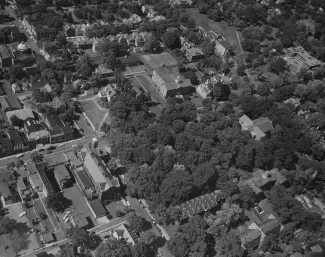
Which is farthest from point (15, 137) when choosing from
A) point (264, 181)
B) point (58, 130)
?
point (264, 181)

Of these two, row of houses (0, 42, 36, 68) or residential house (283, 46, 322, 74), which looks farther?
residential house (283, 46, 322, 74)

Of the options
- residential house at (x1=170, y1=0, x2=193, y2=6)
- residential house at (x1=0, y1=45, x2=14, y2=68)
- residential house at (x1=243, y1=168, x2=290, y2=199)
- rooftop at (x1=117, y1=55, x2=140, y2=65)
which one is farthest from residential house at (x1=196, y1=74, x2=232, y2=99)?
residential house at (x1=0, y1=45, x2=14, y2=68)

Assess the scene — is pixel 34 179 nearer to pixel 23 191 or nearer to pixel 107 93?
pixel 23 191

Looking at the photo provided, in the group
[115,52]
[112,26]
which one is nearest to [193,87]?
[115,52]

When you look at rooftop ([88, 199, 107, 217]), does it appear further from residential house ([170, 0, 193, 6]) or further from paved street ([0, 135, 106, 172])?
residential house ([170, 0, 193, 6])

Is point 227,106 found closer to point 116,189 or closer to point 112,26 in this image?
point 116,189

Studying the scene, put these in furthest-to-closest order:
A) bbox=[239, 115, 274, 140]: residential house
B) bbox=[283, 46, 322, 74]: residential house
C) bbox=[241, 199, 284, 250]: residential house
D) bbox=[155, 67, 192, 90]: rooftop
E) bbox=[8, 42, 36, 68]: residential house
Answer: bbox=[283, 46, 322, 74]: residential house, bbox=[155, 67, 192, 90]: rooftop, bbox=[8, 42, 36, 68]: residential house, bbox=[239, 115, 274, 140]: residential house, bbox=[241, 199, 284, 250]: residential house
